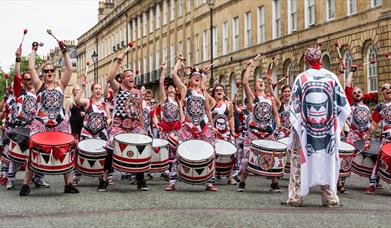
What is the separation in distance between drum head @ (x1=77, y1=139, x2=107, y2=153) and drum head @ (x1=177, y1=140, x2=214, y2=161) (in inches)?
55.6

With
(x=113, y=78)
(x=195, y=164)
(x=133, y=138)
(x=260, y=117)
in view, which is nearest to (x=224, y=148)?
(x=260, y=117)

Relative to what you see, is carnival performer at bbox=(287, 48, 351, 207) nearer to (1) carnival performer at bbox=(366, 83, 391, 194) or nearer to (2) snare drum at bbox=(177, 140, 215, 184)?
(2) snare drum at bbox=(177, 140, 215, 184)

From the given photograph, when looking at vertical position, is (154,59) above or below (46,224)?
above

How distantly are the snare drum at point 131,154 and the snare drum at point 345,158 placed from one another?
3.18 m

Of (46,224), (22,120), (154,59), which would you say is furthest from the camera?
(154,59)

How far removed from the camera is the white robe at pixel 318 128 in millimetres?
9969

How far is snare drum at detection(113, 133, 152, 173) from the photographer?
1166 cm

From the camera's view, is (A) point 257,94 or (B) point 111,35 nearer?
(A) point 257,94

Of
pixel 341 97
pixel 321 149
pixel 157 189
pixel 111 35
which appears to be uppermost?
pixel 111 35

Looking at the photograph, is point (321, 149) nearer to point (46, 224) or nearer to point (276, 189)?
point (276, 189)

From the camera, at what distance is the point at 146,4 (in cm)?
7181

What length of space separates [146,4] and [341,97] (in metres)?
62.9

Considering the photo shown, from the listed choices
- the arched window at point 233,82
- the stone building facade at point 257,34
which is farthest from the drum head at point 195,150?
the arched window at point 233,82

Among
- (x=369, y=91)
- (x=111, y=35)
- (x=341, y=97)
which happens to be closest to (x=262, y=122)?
(x=341, y=97)
